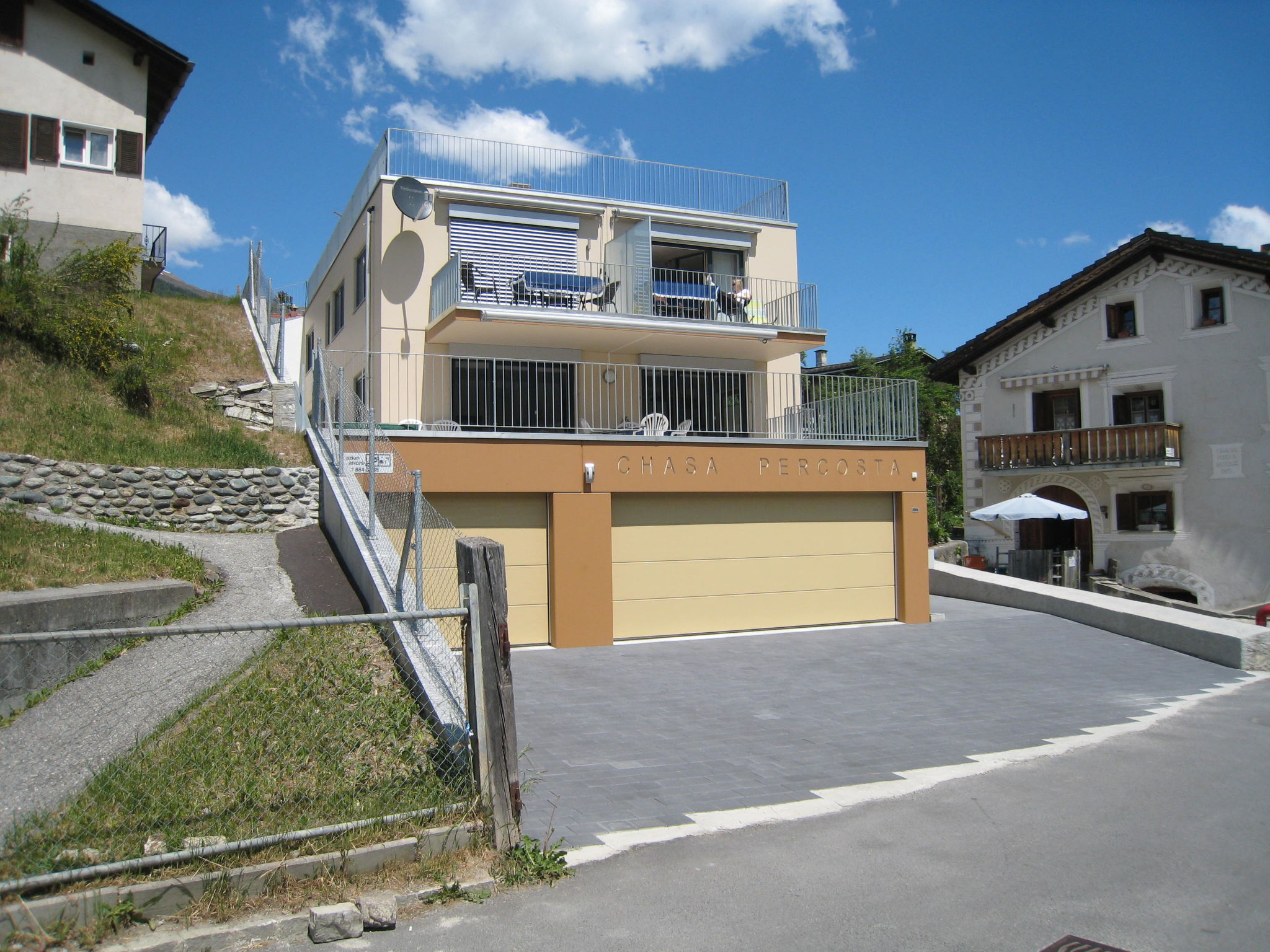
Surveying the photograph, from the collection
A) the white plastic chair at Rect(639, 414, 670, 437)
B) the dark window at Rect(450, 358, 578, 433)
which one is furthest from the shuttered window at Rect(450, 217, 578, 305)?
the white plastic chair at Rect(639, 414, 670, 437)

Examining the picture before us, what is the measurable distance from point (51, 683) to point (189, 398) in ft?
31.9

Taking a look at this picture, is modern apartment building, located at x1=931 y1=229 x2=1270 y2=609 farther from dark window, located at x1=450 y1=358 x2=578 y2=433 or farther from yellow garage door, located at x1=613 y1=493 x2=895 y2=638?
dark window, located at x1=450 y1=358 x2=578 y2=433

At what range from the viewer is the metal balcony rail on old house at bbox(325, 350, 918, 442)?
15.4 metres

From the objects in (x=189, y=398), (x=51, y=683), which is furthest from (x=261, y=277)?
(x=51, y=683)

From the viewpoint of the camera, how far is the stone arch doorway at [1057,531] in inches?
1091

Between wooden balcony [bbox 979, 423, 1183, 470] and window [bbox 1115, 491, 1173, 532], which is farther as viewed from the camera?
window [bbox 1115, 491, 1173, 532]

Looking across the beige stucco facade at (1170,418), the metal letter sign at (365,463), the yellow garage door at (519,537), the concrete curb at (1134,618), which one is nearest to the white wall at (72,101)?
the metal letter sign at (365,463)

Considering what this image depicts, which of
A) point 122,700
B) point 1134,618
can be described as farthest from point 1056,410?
point 122,700

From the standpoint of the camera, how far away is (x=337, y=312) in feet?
65.6

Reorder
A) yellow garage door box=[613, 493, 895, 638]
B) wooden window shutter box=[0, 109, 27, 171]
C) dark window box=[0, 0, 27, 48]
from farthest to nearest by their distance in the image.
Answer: dark window box=[0, 0, 27, 48]
wooden window shutter box=[0, 109, 27, 171]
yellow garage door box=[613, 493, 895, 638]

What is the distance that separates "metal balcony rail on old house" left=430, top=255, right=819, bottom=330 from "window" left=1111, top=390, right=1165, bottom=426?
547 inches

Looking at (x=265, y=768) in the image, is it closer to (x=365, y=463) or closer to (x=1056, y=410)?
(x=365, y=463)

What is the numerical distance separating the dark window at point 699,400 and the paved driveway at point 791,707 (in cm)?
439

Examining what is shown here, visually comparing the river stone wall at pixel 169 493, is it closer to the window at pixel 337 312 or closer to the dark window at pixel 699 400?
the dark window at pixel 699 400
